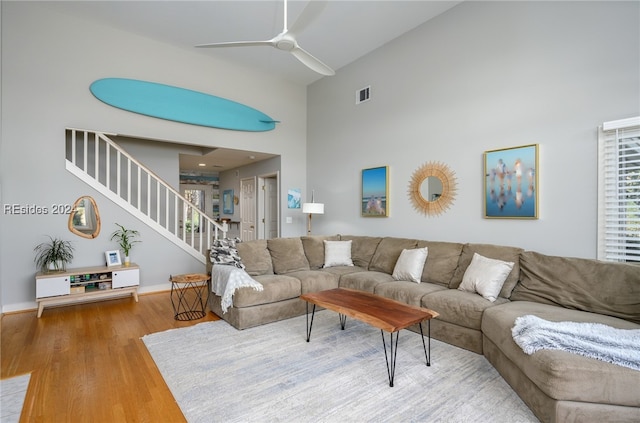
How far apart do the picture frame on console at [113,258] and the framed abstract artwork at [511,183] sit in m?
4.98

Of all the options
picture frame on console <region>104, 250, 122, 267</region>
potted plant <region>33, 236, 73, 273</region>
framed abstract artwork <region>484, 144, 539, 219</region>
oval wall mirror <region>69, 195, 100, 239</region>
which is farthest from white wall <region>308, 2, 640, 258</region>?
potted plant <region>33, 236, 73, 273</region>

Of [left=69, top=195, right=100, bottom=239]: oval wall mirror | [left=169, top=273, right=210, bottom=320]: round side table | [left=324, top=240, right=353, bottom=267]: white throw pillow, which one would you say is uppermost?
[left=69, top=195, right=100, bottom=239]: oval wall mirror

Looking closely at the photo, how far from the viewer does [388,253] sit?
4.20 meters

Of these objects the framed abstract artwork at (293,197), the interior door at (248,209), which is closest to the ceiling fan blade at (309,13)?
the framed abstract artwork at (293,197)

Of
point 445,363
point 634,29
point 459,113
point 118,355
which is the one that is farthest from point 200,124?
point 634,29

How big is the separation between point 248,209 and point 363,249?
388cm

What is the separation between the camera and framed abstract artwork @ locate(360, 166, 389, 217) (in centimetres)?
475

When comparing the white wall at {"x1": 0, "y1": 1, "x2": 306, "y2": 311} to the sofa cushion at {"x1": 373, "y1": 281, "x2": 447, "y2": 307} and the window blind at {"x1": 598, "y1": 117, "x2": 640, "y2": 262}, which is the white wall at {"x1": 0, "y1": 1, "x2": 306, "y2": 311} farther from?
the window blind at {"x1": 598, "y1": 117, "x2": 640, "y2": 262}

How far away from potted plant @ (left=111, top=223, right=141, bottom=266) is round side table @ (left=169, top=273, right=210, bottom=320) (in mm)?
894

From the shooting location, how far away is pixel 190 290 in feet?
16.4

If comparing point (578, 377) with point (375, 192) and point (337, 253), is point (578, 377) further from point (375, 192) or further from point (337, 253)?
point (375, 192)

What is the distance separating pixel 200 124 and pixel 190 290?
9.14ft

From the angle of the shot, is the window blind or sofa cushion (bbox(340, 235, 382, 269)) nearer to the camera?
the window blind

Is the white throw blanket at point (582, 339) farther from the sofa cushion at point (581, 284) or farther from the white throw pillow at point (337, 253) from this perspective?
the white throw pillow at point (337, 253)
